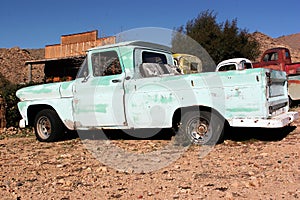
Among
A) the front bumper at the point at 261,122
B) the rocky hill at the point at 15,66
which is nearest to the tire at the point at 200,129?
the front bumper at the point at 261,122

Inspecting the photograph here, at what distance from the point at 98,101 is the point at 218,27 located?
22865 mm

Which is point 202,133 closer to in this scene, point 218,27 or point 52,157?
point 52,157

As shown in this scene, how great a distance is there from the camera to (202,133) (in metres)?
5.94

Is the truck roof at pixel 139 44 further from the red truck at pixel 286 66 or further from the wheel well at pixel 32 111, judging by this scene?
the red truck at pixel 286 66

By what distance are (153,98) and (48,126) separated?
2.84 m

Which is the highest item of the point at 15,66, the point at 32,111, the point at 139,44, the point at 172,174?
the point at 15,66

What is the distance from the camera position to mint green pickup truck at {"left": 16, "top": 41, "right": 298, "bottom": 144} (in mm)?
5391

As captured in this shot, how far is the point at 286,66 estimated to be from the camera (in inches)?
502

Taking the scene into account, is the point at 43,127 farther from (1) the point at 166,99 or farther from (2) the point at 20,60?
(2) the point at 20,60

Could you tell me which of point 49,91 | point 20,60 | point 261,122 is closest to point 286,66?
point 261,122

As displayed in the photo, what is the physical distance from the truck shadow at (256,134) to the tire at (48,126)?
3.48 metres

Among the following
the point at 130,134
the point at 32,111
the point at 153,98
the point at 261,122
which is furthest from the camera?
the point at 32,111

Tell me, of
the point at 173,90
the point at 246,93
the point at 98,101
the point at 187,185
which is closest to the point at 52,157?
the point at 98,101

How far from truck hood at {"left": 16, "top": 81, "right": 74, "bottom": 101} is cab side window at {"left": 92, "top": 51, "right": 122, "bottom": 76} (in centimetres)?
66
